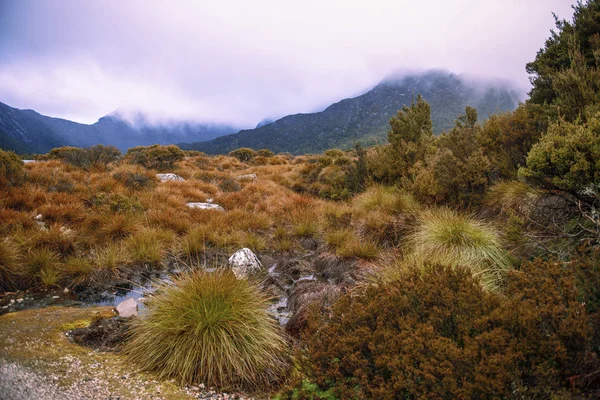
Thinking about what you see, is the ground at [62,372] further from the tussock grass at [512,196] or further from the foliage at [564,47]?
the foliage at [564,47]

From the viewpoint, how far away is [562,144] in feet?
13.2

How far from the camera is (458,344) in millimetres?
2139

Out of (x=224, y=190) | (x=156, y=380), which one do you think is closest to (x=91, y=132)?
(x=224, y=190)

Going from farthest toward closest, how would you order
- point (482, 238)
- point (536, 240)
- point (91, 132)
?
1. point (91, 132)
2. point (482, 238)
3. point (536, 240)

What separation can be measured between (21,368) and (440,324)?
3841mm

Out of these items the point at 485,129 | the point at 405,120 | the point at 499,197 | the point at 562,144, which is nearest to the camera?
the point at 562,144

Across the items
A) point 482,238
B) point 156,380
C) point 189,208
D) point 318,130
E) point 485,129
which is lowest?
point 156,380

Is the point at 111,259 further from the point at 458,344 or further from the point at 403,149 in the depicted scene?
the point at 403,149

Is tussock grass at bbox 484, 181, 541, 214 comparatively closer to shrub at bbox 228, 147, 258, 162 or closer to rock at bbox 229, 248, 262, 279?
rock at bbox 229, 248, 262, 279

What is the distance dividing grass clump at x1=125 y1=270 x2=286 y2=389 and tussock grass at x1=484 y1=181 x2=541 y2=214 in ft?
13.7

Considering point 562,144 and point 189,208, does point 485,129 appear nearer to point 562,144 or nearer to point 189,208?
point 562,144

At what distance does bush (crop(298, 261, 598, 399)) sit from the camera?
177cm

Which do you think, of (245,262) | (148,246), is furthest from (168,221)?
(245,262)

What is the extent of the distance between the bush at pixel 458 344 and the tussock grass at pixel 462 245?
6.35 feet
